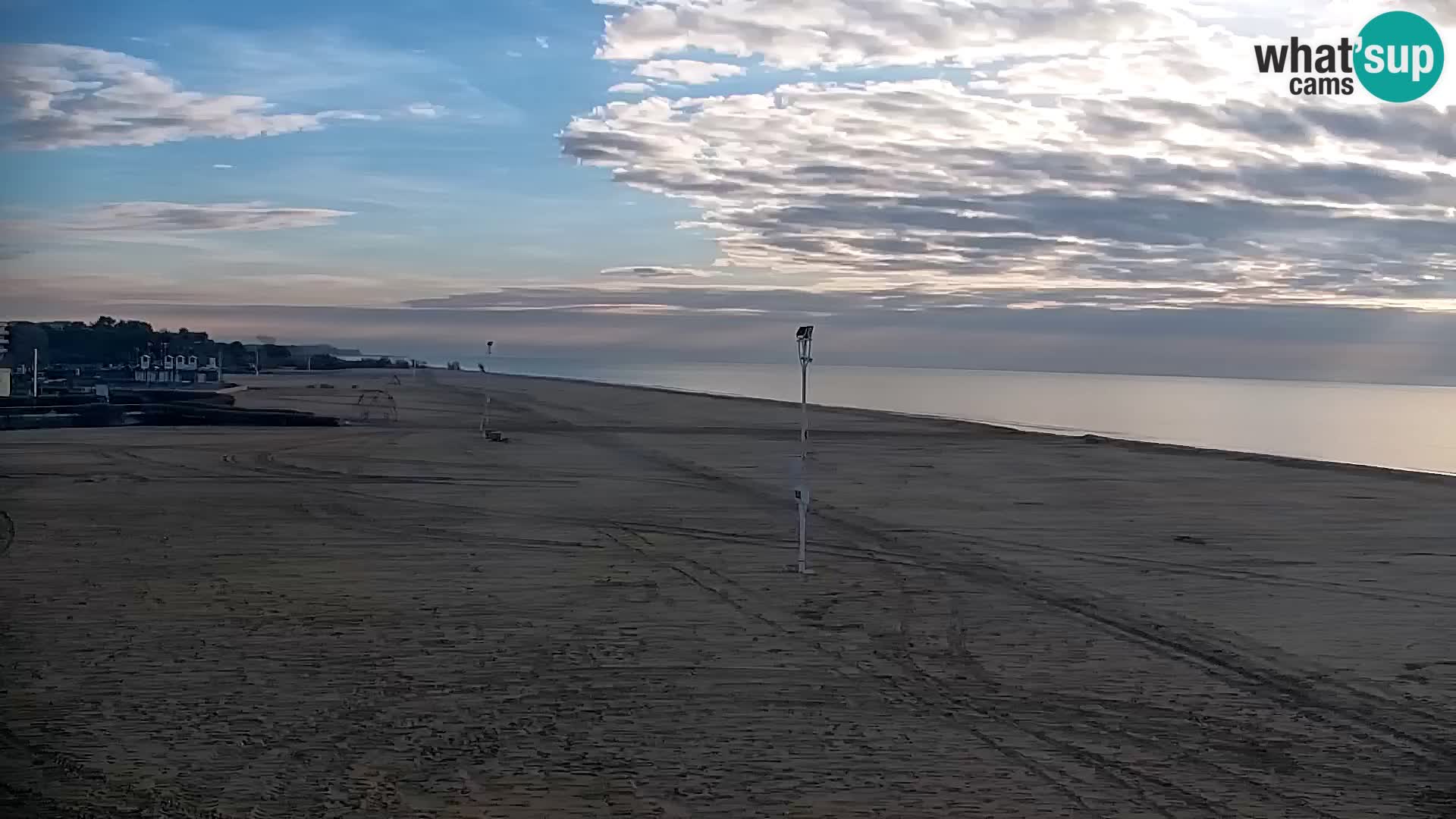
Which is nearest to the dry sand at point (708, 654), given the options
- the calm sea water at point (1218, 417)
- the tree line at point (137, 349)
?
the calm sea water at point (1218, 417)

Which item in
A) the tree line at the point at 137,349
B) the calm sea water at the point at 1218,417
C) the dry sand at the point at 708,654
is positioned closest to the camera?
the dry sand at the point at 708,654

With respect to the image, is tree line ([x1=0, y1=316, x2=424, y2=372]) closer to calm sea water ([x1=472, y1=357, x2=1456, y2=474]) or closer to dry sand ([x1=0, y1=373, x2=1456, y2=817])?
calm sea water ([x1=472, y1=357, x2=1456, y2=474])

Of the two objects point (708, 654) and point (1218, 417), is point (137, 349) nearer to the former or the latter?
point (1218, 417)

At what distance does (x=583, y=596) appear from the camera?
12.5 metres

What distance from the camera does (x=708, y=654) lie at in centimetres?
1011

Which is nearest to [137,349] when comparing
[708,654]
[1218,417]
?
[1218,417]

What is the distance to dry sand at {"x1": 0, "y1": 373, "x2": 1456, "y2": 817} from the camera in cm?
711

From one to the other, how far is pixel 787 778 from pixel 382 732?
96.5 inches

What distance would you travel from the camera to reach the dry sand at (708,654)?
23.3 ft

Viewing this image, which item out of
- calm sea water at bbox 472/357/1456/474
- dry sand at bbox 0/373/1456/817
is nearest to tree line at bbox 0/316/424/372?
calm sea water at bbox 472/357/1456/474

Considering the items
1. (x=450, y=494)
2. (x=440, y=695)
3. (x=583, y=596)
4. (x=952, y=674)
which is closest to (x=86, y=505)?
(x=450, y=494)

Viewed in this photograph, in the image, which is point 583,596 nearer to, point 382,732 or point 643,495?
point 382,732

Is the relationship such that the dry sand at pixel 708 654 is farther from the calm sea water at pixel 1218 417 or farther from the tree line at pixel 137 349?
the tree line at pixel 137 349

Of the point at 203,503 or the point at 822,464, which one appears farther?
the point at 822,464
